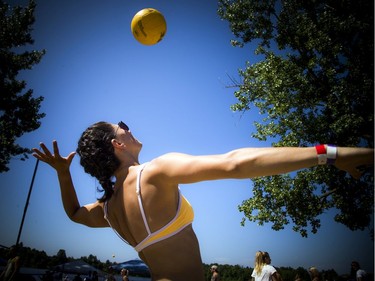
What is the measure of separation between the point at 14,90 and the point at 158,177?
15.9m

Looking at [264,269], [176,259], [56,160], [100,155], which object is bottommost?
[264,269]

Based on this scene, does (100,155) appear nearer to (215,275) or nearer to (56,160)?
(56,160)

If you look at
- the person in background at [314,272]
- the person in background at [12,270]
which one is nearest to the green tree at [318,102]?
the person in background at [314,272]

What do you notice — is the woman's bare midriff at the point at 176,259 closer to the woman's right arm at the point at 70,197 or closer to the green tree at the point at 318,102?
the woman's right arm at the point at 70,197

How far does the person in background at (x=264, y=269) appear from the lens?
718 cm

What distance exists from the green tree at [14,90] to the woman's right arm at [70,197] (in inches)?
521

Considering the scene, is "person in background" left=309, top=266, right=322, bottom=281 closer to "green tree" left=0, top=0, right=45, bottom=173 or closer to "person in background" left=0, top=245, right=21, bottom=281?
"person in background" left=0, top=245, right=21, bottom=281

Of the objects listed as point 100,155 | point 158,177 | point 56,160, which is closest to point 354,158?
point 158,177

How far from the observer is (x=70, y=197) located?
2.48 metres

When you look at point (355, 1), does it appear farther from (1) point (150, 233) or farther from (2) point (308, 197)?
(1) point (150, 233)

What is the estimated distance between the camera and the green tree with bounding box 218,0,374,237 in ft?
34.4

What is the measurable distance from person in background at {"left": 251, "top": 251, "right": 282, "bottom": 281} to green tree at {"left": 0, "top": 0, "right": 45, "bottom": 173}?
1315 centimetres

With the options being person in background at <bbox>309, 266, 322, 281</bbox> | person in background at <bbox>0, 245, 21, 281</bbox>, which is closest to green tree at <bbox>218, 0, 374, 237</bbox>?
person in background at <bbox>309, 266, 322, 281</bbox>

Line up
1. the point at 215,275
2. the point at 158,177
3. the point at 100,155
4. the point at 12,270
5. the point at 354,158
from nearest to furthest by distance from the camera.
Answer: the point at 354,158
the point at 158,177
the point at 100,155
the point at 12,270
the point at 215,275
